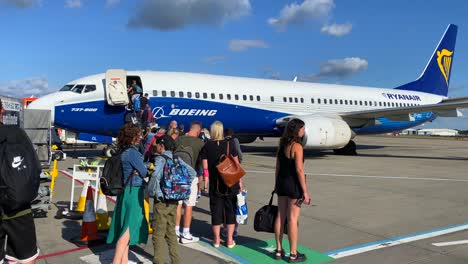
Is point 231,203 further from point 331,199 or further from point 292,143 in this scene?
point 331,199

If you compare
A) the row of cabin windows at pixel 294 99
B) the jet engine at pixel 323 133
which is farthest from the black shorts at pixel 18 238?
the jet engine at pixel 323 133

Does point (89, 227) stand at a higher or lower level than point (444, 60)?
lower

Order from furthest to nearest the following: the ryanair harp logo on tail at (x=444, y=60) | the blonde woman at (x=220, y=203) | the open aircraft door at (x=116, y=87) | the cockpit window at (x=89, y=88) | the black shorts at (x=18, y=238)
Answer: the ryanair harp logo on tail at (x=444, y=60) → the cockpit window at (x=89, y=88) → the open aircraft door at (x=116, y=87) → the blonde woman at (x=220, y=203) → the black shorts at (x=18, y=238)

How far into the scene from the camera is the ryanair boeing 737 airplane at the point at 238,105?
14.2 m

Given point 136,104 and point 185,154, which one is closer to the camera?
point 185,154

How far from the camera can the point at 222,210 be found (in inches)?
202

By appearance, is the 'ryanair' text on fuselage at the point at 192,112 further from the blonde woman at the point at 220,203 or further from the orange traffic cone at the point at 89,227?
the blonde woman at the point at 220,203

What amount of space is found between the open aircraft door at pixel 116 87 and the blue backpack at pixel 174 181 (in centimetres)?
1047

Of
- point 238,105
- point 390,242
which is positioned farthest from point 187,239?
point 238,105

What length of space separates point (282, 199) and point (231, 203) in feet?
2.36

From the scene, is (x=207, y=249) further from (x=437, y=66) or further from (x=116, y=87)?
(x=437, y=66)

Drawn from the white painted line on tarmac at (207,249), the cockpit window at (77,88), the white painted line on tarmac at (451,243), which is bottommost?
the white painted line on tarmac at (207,249)

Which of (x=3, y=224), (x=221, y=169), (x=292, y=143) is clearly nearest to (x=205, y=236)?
(x=221, y=169)

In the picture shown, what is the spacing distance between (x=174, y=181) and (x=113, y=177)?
0.65m
